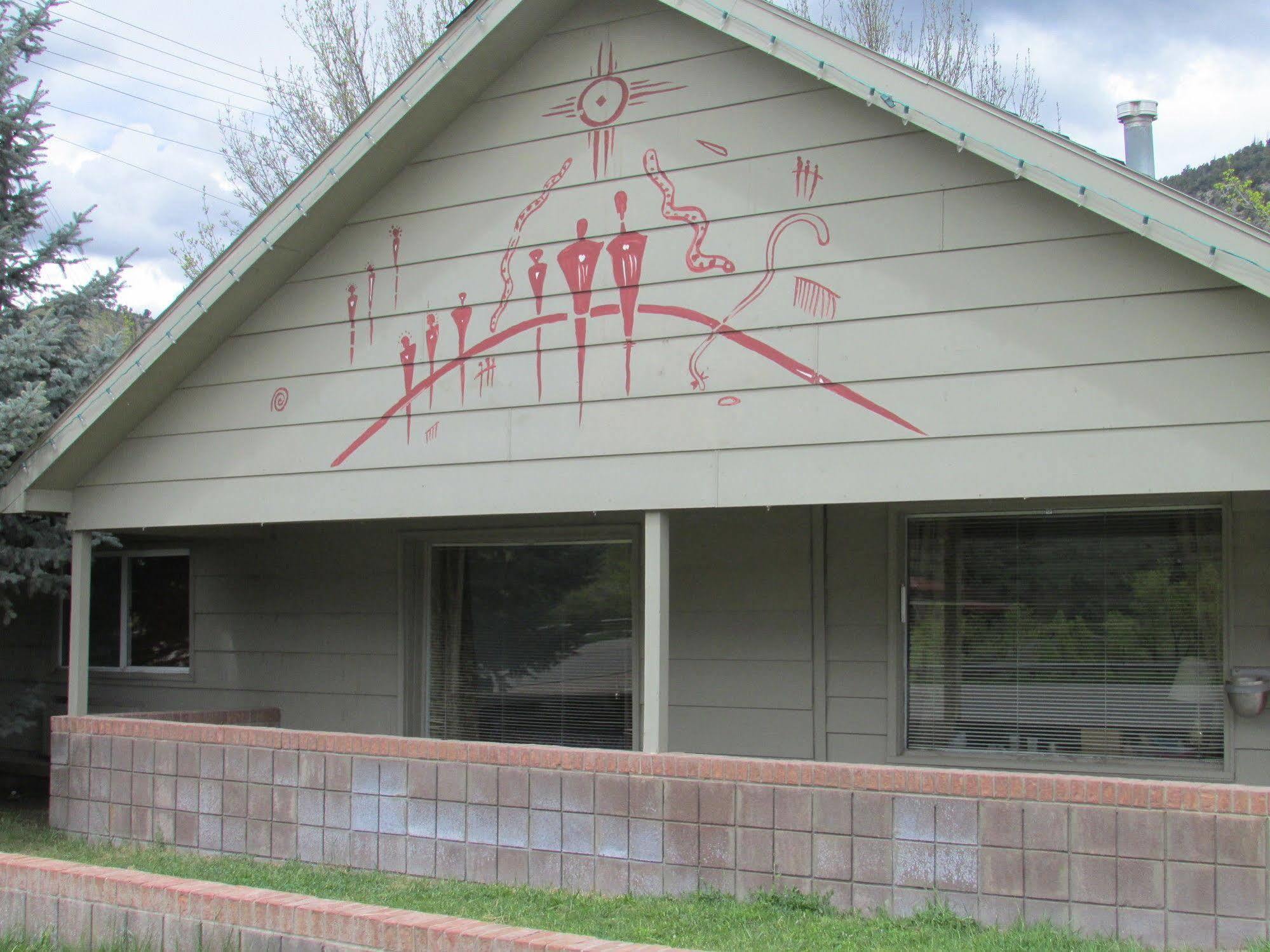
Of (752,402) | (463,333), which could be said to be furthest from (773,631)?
(463,333)

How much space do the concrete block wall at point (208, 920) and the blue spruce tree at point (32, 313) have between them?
4269mm

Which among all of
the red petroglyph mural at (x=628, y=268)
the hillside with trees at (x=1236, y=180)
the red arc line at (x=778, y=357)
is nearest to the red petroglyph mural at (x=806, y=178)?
the red arc line at (x=778, y=357)

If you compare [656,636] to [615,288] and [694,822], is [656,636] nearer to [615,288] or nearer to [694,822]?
[694,822]

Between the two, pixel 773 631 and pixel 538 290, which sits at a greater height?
pixel 538 290

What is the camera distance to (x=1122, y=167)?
595cm

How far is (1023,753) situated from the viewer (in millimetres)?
8070

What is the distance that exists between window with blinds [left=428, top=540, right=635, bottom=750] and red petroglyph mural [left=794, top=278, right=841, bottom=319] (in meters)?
3.15

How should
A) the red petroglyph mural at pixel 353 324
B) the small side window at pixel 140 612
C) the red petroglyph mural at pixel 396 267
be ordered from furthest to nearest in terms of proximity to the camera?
1. the small side window at pixel 140 612
2. the red petroglyph mural at pixel 353 324
3. the red petroglyph mural at pixel 396 267

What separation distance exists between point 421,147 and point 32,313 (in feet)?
15.5

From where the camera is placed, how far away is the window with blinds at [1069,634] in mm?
7656

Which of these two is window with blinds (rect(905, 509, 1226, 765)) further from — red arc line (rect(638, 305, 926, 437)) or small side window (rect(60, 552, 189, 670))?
small side window (rect(60, 552, 189, 670))

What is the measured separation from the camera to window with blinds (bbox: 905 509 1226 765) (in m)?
7.66

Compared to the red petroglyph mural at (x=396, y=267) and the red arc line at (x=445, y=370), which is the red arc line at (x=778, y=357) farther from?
the red petroglyph mural at (x=396, y=267)

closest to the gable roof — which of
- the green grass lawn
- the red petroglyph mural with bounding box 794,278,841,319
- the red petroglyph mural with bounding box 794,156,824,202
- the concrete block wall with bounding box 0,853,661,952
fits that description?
the red petroglyph mural with bounding box 794,156,824,202
